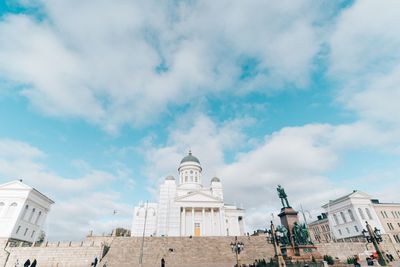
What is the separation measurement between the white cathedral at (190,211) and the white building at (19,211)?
1857cm

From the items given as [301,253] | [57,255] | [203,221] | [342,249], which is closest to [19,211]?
[57,255]

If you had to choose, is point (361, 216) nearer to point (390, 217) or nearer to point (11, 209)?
point (390, 217)

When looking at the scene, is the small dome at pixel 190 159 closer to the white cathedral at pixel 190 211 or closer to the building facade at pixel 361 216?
the white cathedral at pixel 190 211

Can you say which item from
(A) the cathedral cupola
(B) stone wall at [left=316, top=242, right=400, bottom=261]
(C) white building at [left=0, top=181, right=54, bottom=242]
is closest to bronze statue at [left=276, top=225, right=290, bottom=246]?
(B) stone wall at [left=316, top=242, right=400, bottom=261]

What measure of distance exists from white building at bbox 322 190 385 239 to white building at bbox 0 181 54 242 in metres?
59.2

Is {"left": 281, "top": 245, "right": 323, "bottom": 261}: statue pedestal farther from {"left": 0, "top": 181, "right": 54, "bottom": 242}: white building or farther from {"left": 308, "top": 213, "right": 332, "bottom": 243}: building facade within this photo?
{"left": 308, "top": 213, "right": 332, "bottom": 243}: building facade

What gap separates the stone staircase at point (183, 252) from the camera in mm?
23500

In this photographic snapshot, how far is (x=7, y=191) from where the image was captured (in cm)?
3306

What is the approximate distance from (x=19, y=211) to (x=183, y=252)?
2688 centimetres

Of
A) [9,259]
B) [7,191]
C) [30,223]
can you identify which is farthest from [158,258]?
[7,191]

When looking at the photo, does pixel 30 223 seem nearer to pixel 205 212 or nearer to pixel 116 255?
pixel 116 255

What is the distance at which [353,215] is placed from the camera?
1679 inches

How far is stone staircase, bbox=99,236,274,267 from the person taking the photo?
2350 cm

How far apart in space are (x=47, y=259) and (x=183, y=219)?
73.1 ft
